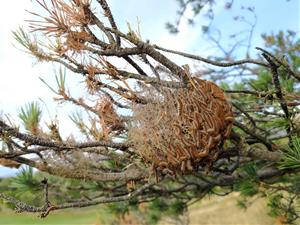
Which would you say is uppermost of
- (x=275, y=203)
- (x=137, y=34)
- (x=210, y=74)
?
(x=210, y=74)

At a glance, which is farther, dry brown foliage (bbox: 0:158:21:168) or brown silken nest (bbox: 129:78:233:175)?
dry brown foliage (bbox: 0:158:21:168)

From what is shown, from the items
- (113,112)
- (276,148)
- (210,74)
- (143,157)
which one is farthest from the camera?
(210,74)

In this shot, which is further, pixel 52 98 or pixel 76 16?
pixel 52 98

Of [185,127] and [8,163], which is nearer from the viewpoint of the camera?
[185,127]

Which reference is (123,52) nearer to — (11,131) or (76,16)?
(76,16)

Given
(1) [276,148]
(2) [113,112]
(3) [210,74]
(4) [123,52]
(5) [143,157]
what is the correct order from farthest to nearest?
(3) [210,74] → (1) [276,148] → (2) [113,112] → (5) [143,157] → (4) [123,52]

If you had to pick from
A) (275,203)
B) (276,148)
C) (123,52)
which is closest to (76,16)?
(123,52)

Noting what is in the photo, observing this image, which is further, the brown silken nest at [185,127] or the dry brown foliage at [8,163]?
the dry brown foliage at [8,163]

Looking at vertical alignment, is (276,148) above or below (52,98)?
below
